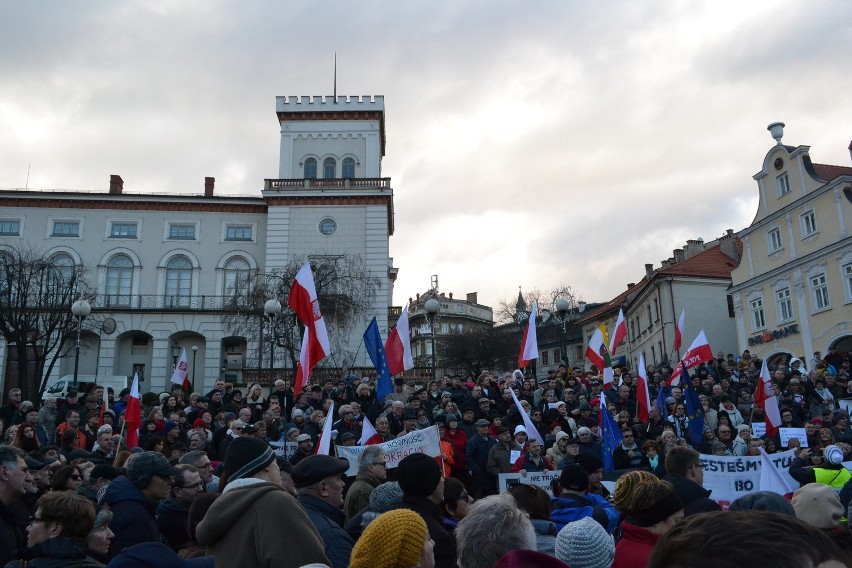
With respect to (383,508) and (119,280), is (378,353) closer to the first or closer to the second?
(383,508)

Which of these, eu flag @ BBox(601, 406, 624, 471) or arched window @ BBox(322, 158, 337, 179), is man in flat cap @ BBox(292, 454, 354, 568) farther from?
arched window @ BBox(322, 158, 337, 179)

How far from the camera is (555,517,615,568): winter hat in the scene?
404cm

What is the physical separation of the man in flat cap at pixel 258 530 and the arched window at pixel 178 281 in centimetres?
5080

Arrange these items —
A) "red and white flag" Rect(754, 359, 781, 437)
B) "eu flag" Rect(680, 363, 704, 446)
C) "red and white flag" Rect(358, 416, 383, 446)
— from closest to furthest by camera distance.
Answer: "red and white flag" Rect(358, 416, 383, 446), "red and white flag" Rect(754, 359, 781, 437), "eu flag" Rect(680, 363, 704, 446)

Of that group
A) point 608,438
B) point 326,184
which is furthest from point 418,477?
point 326,184

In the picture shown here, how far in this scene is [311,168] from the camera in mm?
55125

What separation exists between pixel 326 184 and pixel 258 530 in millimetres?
50613

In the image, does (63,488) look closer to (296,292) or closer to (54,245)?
(296,292)

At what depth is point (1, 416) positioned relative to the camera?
50.3ft

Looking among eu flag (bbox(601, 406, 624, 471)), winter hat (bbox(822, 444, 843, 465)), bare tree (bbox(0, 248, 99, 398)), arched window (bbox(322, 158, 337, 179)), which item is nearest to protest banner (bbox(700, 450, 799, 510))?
winter hat (bbox(822, 444, 843, 465))

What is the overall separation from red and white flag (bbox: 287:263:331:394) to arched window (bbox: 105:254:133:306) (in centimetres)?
4297

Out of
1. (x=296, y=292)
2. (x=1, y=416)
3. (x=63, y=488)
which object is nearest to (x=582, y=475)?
(x=63, y=488)

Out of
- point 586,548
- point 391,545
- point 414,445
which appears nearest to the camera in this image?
point 391,545

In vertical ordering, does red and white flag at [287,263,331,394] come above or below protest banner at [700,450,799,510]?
above
